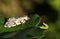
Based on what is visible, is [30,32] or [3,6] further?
[3,6]

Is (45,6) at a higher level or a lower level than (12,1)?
lower

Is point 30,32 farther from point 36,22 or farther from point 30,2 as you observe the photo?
point 30,2

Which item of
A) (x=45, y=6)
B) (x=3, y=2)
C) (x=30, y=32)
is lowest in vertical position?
(x=30, y=32)

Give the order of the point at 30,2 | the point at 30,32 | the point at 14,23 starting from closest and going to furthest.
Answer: the point at 30,32, the point at 14,23, the point at 30,2

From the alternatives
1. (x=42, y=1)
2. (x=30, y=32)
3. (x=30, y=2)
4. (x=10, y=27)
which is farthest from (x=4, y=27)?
(x=30, y=2)

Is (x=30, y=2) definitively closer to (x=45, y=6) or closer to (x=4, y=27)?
(x=45, y=6)

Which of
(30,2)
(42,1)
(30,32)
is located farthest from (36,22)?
(30,2)

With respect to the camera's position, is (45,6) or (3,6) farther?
(3,6)

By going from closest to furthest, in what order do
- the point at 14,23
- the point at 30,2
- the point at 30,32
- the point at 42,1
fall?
the point at 30,32 → the point at 14,23 → the point at 42,1 → the point at 30,2

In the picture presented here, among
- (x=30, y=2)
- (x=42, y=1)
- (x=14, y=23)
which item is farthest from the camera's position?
(x=30, y=2)
